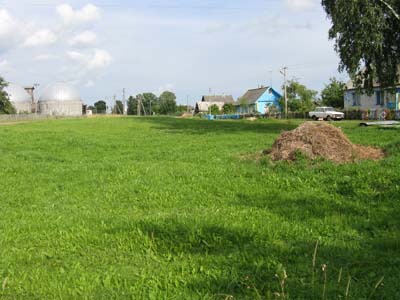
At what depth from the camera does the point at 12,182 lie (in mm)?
9891

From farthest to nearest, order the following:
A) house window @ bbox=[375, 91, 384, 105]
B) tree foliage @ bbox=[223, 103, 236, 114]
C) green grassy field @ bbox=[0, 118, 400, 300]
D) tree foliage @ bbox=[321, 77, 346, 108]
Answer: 1. tree foliage @ bbox=[223, 103, 236, 114]
2. tree foliage @ bbox=[321, 77, 346, 108]
3. house window @ bbox=[375, 91, 384, 105]
4. green grassy field @ bbox=[0, 118, 400, 300]

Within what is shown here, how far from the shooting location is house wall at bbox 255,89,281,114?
99.6 metres

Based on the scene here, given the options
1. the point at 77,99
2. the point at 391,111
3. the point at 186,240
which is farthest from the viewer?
the point at 77,99

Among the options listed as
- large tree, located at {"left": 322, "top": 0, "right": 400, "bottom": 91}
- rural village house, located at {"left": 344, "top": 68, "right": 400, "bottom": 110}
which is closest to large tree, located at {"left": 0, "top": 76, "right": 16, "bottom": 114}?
rural village house, located at {"left": 344, "top": 68, "right": 400, "bottom": 110}

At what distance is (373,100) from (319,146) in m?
52.7

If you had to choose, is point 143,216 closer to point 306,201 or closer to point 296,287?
point 306,201

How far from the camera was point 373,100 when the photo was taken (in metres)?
59.5

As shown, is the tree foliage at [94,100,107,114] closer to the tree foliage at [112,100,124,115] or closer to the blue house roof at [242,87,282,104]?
the tree foliage at [112,100,124,115]

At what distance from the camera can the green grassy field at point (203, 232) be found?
4125 millimetres

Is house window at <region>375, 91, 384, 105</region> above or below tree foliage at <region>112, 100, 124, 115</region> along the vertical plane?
below

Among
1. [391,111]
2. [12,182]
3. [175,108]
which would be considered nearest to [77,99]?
[175,108]

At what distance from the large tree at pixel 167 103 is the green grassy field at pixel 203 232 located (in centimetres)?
13518

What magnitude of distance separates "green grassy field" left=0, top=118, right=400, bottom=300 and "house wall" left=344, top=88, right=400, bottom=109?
4489cm

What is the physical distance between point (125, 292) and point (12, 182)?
671cm
